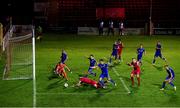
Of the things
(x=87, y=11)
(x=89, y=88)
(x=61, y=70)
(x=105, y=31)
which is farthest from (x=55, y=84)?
(x=87, y=11)

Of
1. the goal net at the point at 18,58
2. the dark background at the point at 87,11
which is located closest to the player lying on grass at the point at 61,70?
the goal net at the point at 18,58

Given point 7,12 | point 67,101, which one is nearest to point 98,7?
point 7,12

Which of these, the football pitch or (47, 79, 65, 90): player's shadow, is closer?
the football pitch

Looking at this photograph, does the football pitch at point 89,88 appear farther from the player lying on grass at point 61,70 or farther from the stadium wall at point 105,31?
the stadium wall at point 105,31

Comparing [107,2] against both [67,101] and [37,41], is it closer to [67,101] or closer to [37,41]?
[37,41]

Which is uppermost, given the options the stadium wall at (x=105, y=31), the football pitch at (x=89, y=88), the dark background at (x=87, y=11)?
the dark background at (x=87, y=11)

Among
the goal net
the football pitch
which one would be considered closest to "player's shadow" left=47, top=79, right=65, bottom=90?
the football pitch

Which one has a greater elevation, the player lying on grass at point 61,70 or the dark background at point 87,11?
the dark background at point 87,11

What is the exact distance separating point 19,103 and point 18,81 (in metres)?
5.72

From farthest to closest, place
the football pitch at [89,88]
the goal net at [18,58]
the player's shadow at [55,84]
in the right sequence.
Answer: the goal net at [18,58]
the player's shadow at [55,84]
the football pitch at [89,88]

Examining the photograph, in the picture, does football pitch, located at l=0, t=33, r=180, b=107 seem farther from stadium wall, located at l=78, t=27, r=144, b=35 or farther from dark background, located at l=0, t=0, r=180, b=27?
dark background, located at l=0, t=0, r=180, b=27

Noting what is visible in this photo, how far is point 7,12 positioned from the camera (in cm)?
6481

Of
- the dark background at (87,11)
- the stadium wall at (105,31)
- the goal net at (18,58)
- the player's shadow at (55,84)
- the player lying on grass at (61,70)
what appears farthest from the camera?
the dark background at (87,11)

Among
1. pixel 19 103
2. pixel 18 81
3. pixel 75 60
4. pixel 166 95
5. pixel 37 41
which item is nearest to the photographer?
pixel 19 103
